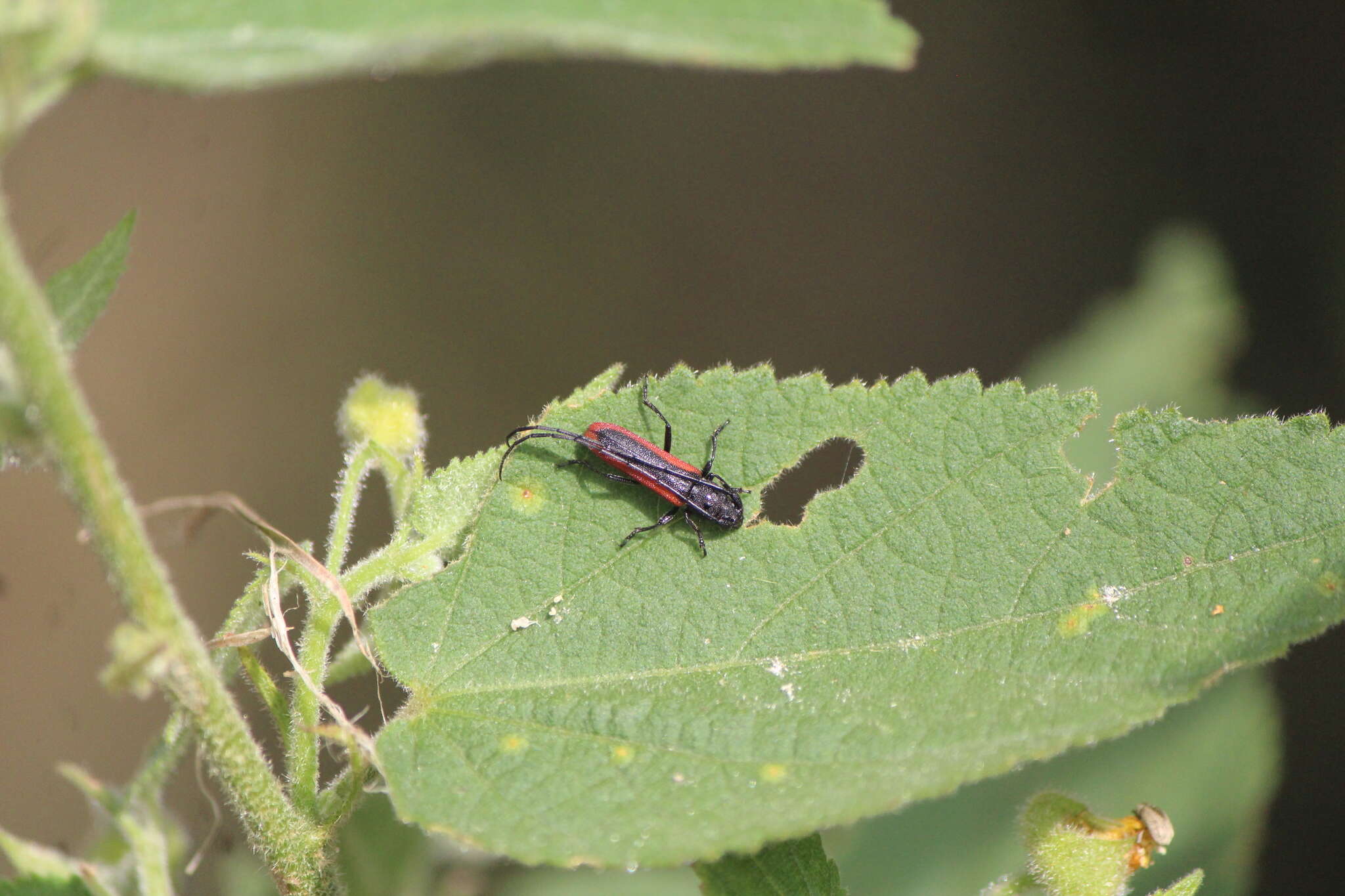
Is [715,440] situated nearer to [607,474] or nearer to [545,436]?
[607,474]

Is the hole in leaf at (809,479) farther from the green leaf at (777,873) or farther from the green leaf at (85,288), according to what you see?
the green leaf at (85,288)

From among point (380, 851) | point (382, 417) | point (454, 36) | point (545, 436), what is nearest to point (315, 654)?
point (382, 417)

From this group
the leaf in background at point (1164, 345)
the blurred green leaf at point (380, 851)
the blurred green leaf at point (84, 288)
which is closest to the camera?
the blurred green leaf at point (84, 288)

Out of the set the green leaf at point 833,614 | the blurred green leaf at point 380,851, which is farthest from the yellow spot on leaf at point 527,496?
the blurred green leaf at point 380,851

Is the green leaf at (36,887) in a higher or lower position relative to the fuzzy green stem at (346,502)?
lower

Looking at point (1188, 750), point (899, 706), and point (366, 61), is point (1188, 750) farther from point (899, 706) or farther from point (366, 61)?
point (366, 61)

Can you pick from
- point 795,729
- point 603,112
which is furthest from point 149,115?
point 795,729

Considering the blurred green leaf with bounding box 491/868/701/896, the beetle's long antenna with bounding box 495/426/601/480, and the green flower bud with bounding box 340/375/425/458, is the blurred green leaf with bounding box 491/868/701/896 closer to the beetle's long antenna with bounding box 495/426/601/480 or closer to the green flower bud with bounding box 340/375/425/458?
the beetle's long antenna with bounding box 495/426/601/480
